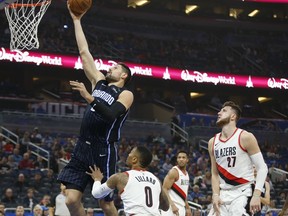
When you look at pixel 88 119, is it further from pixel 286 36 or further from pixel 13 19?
pixel 286 36

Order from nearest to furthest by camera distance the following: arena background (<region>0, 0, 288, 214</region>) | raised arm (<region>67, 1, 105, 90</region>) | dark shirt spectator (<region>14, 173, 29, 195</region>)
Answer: raised arm (<region>67, 1, 105, 90</region>) → dark shirt spectator (<region>14, 173, 29, 195</region>) → arena background (<region>0, 0, 288, 214</region>)

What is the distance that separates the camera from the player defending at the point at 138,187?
6.92 metres

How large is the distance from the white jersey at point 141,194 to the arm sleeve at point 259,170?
3.99ft

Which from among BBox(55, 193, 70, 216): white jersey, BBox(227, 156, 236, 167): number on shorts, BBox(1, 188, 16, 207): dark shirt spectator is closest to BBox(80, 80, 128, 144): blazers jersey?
BBox(227, 156, 236, 167): number on shorts

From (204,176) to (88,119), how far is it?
566 inches

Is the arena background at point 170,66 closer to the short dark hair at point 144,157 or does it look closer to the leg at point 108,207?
the leg at point 108,207

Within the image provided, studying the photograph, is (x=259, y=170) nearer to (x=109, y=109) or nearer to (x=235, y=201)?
(x=235, y=201)

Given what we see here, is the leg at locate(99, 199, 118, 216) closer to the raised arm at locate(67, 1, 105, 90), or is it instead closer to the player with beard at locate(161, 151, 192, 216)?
the raised arm at locate(67, 1, 105, 90)

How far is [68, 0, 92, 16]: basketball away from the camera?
25.7 feet

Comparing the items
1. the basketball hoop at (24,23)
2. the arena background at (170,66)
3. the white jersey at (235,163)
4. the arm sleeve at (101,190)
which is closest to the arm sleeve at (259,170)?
the white jersey at (235,163)

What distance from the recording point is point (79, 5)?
7.85m

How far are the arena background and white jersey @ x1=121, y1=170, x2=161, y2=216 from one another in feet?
58.5

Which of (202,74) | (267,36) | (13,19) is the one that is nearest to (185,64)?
(202,74)

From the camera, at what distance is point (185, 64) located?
34.0 metres
